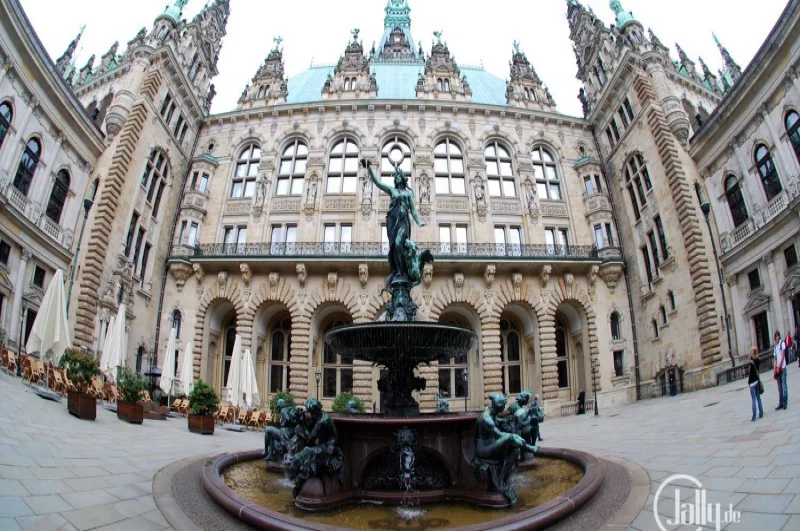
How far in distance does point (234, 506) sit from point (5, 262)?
1881 centimetres

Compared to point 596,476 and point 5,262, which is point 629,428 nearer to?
point 596,476

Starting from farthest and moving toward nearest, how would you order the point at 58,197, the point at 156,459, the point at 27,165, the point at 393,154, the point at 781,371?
the point at 393,154
the point at 58,197
the point at 27,165
the point at 781,371
the point at 156,459

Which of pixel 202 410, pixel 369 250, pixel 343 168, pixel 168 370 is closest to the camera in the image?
pixel 202 410

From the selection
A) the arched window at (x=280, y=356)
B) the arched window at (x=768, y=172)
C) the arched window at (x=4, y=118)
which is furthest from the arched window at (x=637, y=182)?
the arched window at (x=4, y=118)

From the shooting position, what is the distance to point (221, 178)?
28.5 metres

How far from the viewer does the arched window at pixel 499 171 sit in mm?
28375

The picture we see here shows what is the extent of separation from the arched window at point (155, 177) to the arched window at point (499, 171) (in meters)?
21.5

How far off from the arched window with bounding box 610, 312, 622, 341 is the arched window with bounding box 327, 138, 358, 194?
1838cm

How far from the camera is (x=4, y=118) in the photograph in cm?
1694

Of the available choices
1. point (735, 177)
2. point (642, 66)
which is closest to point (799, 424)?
point (735, 177)

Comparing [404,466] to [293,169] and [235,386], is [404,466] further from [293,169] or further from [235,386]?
[293,169]

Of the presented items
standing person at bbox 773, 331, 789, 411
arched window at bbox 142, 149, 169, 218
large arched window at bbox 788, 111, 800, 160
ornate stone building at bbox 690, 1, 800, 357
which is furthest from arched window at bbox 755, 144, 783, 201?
arched window at bbox 142, 149, 169, 218

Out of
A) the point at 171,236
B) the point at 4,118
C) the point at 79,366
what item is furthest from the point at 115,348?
the point at 171,236

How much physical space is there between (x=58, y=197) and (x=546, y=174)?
2885 centimetres
